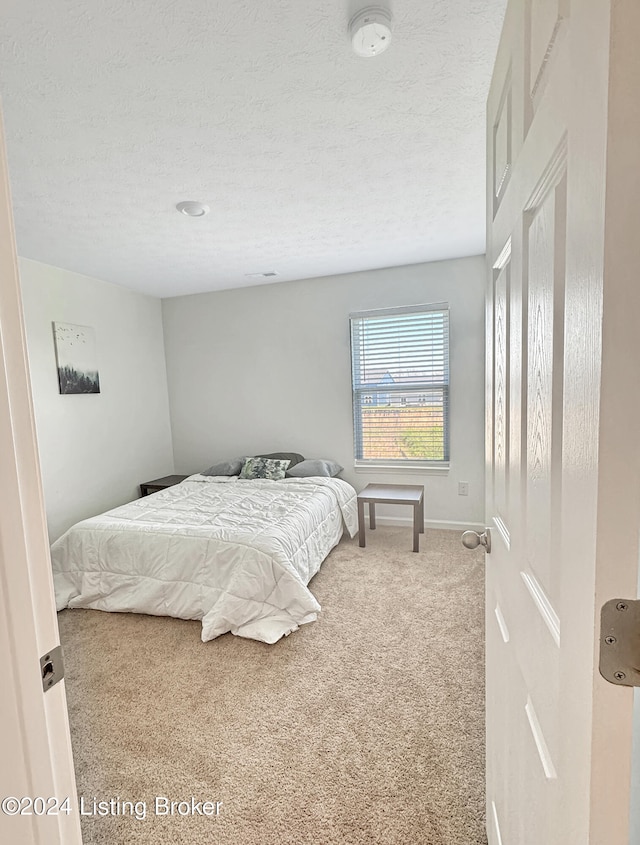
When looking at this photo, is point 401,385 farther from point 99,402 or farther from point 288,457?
point 99,402

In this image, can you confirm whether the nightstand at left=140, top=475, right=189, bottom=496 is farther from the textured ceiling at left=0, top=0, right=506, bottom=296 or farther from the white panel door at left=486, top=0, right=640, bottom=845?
the white panel door at left=486, top=0, right=640, bottom=845

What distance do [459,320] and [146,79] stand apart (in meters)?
2.92

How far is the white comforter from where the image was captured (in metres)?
2.26

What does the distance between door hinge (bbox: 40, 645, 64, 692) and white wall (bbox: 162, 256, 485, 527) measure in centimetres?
346

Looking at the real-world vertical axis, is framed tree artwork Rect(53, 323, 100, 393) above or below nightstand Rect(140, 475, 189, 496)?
above

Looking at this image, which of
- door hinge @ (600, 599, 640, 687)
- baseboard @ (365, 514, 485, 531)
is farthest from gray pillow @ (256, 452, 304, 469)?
door hinge @ (600, 599, 640, 687)

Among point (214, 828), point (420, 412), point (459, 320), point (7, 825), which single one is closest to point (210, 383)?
point (420, 412)

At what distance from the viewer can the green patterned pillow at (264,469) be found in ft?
12.5

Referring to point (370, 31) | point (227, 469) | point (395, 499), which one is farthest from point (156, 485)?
point (370, 31)

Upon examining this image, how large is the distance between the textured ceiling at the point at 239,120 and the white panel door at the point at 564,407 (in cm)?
64

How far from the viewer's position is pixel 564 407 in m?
0.50

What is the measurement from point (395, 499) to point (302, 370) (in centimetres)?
165

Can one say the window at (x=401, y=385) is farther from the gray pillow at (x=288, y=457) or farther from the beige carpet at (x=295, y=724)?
the beige carpet at (x=295, y=724)

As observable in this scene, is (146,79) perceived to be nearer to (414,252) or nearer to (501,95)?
(501,95)
